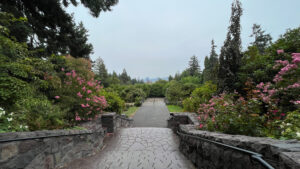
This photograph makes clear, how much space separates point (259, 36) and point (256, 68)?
28.2m

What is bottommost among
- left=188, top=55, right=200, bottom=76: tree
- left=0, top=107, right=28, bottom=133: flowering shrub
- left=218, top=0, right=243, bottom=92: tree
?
left=0, top=107, right=28, bottom=133: flowering shrub

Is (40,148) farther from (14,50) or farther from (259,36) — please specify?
(259,36)

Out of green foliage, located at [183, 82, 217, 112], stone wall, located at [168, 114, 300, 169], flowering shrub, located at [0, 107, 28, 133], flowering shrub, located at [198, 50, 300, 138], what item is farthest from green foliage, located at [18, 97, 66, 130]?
green foliage, located at [183, 82, 217, 112]

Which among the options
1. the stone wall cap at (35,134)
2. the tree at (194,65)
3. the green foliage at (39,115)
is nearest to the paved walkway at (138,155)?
the stone wall cap at (35,134)

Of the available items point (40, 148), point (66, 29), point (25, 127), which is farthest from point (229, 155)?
point (66, 29)

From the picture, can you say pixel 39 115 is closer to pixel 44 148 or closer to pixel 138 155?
pixel 44 148

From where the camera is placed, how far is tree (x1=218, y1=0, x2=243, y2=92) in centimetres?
551

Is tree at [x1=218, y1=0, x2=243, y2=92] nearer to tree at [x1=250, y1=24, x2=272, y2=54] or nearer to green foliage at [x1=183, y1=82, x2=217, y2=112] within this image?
green foliage at [x1=183, y1=82, x2=217, y2=112]

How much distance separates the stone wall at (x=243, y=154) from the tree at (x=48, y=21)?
5602mm

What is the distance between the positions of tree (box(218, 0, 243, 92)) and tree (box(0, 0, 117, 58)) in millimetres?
5551

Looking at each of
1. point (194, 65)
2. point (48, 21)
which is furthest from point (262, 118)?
point (194, 65)

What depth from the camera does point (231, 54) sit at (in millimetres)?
5668

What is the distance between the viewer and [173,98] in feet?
53.0

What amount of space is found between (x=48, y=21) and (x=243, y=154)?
284 inches
